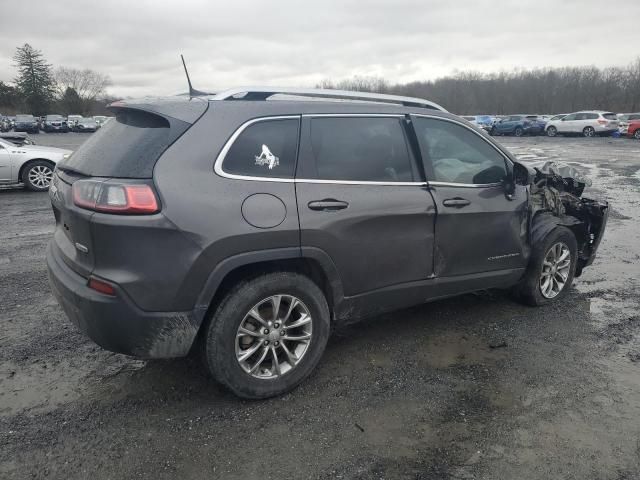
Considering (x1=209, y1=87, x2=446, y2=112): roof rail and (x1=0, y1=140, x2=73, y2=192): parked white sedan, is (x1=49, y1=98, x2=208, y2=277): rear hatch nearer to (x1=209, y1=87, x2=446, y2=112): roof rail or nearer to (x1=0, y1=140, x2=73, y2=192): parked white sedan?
(x1=209, y1=87, x2=446, y2=112): roof rail

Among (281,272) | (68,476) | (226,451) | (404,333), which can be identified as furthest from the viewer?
(404,333)

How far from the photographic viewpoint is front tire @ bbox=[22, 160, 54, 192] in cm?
1127

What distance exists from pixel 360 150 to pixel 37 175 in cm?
1049

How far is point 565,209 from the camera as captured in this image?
16.4 ft

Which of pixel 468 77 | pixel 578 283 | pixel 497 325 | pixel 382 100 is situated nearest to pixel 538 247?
pixel 497 325

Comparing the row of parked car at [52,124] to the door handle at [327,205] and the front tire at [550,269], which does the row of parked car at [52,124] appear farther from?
the door handle at [327,205]

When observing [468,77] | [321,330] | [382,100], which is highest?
[468,77]

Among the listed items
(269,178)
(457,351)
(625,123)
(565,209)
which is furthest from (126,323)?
(625,123)

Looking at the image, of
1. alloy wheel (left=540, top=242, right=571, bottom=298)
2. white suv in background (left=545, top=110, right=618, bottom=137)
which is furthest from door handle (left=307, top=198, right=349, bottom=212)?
white suv in background (left=545, top=110, right=618, bottom=137)

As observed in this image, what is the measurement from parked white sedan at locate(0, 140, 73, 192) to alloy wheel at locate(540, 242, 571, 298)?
409 inches

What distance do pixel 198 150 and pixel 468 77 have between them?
9131 centimetres

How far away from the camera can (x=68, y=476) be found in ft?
7.98

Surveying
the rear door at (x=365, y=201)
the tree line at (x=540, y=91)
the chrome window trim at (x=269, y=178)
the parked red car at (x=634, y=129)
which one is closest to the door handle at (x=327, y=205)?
the rear door at (x=365, y=201)

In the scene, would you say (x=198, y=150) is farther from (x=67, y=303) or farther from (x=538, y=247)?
(x=538, y=247)
